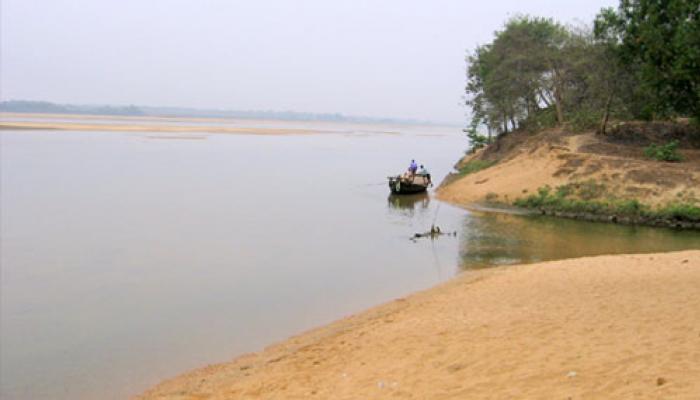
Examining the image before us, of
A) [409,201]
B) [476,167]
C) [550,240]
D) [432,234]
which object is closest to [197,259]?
[432,234]

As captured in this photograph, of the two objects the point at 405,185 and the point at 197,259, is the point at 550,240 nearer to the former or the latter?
the point at 197,259

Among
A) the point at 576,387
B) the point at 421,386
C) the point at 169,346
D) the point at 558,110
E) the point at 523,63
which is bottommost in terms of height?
the point at 169,346

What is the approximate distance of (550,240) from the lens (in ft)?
74.0

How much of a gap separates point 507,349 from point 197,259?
12190 millimetres

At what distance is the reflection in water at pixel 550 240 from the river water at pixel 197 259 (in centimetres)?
10

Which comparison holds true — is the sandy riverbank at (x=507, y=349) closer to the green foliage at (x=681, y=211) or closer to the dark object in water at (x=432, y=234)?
the dark object in water at (x=432, y=234)

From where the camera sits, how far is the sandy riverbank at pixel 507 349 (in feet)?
23.5

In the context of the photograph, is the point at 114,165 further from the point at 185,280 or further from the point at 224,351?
the point at 224,351

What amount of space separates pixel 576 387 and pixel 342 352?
417 cm

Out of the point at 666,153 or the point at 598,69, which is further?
the point at 598,69

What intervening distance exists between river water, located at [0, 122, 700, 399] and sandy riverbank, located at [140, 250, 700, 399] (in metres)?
1.63

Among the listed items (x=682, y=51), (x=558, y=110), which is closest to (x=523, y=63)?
(x=558, y=110)

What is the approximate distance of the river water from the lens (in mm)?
11352

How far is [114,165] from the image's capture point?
1914 inches
